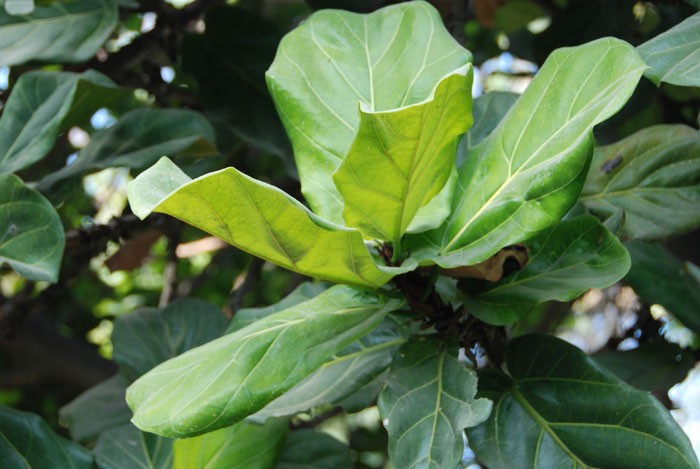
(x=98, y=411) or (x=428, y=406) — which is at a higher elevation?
(x=428, y=406)

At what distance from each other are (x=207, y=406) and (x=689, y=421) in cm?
261

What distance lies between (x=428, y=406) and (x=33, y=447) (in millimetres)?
476

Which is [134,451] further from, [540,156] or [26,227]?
[540,156]

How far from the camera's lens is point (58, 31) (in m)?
1.18

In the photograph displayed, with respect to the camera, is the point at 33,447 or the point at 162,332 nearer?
the point at 33,447

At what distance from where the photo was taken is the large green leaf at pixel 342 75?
803 mm

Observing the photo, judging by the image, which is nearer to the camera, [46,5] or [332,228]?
[332,228]

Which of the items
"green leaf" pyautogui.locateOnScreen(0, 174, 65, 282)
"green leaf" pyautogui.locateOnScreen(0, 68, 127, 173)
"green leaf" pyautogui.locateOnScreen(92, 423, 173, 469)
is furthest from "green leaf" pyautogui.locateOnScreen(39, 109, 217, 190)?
"green leaf" pyautogui.locateOnScreen(92, 423, 173, 469)

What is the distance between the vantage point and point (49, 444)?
96 cm

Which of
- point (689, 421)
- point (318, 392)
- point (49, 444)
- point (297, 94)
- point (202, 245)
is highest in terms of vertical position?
point (297, 94)

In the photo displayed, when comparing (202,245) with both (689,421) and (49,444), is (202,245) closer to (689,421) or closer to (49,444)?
(49,444)

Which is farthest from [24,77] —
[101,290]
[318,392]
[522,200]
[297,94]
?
[101,290]

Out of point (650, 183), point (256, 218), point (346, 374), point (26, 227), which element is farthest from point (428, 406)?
point (26, 227)

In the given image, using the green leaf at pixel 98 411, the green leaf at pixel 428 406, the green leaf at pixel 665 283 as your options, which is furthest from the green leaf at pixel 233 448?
the green leaf at pixel 665 283
